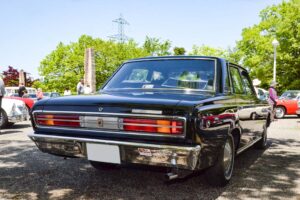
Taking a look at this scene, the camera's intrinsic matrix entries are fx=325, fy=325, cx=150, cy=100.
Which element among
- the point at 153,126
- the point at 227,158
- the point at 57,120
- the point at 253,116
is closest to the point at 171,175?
the point at 153,126

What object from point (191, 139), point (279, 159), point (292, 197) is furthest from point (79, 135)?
point (279, 159)

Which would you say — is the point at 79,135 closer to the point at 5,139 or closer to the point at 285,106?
the point at 5,139

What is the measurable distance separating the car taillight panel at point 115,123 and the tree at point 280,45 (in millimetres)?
28994

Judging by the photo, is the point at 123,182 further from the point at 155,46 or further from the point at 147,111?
the point at 155,46

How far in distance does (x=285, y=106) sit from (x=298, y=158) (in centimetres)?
1024

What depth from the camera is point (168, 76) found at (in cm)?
390

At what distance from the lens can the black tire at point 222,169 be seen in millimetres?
3430

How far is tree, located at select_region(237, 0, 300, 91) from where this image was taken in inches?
1171

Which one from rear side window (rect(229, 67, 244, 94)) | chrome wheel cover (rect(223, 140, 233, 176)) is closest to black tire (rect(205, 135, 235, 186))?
chrome wheel cover (rect(223, 140, 233, 176))

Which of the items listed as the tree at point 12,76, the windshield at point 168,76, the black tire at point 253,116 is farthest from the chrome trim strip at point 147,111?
the tree at point 12,76

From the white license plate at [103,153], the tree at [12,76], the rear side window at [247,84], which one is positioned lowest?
the white license plate at [103,153]

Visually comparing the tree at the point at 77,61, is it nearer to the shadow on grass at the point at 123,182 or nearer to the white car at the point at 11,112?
the white car at the point at 11,112

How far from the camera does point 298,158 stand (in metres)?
5.43

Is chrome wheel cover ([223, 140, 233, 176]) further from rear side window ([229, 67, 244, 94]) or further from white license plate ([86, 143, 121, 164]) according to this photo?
white license plate ([86, 143, 121, 164])
